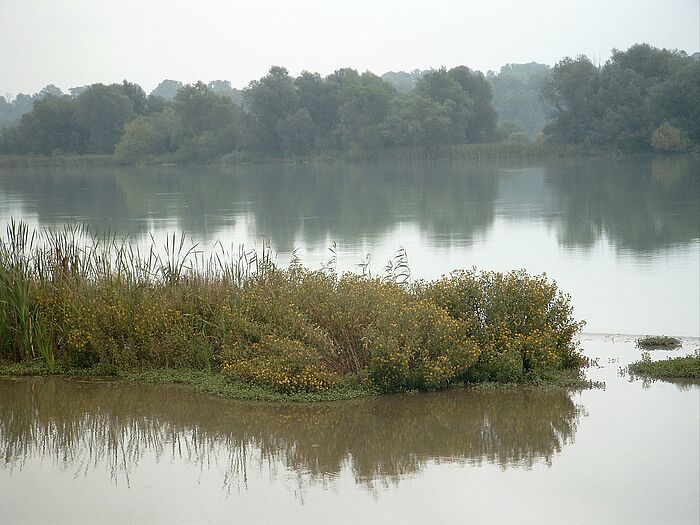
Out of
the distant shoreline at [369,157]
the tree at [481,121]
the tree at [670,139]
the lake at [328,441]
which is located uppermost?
the tree at [481,121]

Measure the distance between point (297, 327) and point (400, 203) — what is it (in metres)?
25.5

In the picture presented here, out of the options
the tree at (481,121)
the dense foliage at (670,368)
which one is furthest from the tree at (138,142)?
the dense foliage at (670,368)

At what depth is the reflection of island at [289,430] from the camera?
26.3 feet

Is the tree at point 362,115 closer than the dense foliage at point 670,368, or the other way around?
the dense foliage at point 670,368

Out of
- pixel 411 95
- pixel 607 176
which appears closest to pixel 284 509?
pixel 607 176

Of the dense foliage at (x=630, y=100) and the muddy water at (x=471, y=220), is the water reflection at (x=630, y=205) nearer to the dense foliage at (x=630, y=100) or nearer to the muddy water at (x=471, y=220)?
the muddy water at (x=471, y=220)

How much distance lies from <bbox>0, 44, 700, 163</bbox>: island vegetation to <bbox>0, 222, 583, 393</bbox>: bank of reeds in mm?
59774

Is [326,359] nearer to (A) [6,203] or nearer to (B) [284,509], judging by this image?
(B) [284,509]

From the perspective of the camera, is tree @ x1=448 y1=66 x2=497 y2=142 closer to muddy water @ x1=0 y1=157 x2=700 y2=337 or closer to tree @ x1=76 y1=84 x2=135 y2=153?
muddy water @ x1=0 y1=157 x2=700 y2=337

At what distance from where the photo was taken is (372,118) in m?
85.1

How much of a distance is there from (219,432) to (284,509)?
76.0 inches

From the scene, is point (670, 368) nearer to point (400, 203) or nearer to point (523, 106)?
point (400, 203)

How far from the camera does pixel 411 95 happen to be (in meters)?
86.4

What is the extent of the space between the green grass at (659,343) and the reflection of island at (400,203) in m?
8.98
